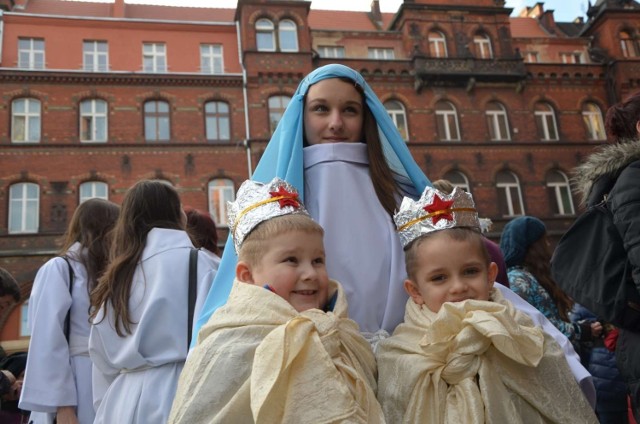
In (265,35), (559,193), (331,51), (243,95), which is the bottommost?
(559,193)

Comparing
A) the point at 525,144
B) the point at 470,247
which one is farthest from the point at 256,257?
the point at 525,144

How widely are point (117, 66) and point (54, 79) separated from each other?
2.33 metres

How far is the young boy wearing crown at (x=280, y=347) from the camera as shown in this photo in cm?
170

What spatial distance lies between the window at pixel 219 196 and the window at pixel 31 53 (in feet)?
25.6

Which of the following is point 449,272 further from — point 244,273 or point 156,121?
point 156,121

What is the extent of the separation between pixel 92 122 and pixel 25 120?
7.34 feet

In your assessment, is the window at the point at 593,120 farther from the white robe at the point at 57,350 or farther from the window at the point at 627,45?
the white robe at the point at 57,350

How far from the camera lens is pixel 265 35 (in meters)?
22.0

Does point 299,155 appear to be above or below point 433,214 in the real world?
above

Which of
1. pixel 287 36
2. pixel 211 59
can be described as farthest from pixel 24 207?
pixel 287 36

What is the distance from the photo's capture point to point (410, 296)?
2.28 metres

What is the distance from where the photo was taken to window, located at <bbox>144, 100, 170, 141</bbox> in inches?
808

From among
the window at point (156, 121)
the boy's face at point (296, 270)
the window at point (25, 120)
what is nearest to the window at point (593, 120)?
the window at point (156, 121)

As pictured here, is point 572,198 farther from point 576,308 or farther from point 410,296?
point 410,296
